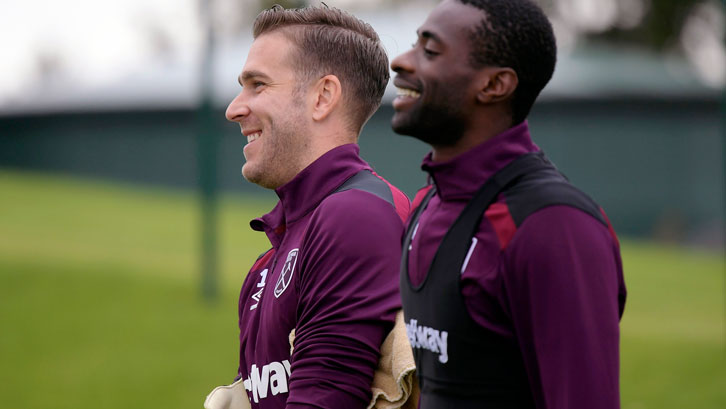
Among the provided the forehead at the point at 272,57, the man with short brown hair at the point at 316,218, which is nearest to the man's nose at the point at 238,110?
the man with short brown hair at the point at 316,218

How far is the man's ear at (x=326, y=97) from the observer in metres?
2.93

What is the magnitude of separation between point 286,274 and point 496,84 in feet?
3.17

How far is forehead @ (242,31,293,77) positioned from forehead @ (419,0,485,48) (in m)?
0.89

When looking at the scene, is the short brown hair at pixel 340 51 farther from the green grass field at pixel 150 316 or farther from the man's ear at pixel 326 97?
the green grass field at pixel 150 316

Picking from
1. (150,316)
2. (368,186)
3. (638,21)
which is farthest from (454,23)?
(638,21)

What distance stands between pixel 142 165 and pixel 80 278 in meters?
12.5

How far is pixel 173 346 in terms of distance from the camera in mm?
10219

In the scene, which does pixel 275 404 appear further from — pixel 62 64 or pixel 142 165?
pixel 62 64

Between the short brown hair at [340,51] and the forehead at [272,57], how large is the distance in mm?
25

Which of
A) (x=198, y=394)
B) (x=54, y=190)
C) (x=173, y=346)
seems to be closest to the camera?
(x=198, y=394)

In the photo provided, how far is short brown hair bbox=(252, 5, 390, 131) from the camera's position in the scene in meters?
2.96

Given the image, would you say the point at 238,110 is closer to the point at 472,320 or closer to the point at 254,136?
the point at 254,136

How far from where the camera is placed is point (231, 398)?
9.37 ft

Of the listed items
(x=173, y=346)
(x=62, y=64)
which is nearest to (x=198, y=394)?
(x=173, y=346)
